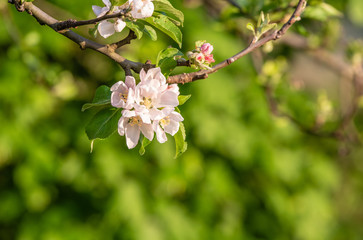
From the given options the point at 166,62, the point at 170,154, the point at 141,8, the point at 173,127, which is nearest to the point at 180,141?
the point at 173,127

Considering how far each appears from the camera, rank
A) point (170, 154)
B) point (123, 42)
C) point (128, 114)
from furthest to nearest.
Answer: point (170, 154), point (123, 42), point (128, 114)

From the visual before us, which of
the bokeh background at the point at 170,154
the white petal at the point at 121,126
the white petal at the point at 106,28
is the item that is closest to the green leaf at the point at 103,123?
the white petal at the point at 121,126

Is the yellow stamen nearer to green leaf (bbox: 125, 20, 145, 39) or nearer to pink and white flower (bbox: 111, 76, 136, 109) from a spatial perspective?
pink and white flower (bbox: 111, 76, 136, 109)

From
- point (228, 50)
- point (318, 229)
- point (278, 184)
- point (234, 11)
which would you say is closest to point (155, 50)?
point (228, 50)

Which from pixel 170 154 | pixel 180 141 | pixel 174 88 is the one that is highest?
pixel 174 88

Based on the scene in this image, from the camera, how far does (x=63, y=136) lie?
2.38 meters

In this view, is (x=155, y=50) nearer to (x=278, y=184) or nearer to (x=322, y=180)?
(x=278, y=184)

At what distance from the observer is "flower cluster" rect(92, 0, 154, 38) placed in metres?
0.82

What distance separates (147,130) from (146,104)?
Result: 0.07 m

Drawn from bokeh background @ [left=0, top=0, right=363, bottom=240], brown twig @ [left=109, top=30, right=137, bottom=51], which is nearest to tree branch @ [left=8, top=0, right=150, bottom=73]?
brown twig @ [left=109, top=30, right=137, bottom=51]

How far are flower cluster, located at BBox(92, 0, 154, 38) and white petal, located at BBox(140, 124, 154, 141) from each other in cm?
19

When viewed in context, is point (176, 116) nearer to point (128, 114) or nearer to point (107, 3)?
point (128, 114)

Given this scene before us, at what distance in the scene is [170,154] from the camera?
2414 millimetres

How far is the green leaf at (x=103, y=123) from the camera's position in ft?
2.72
